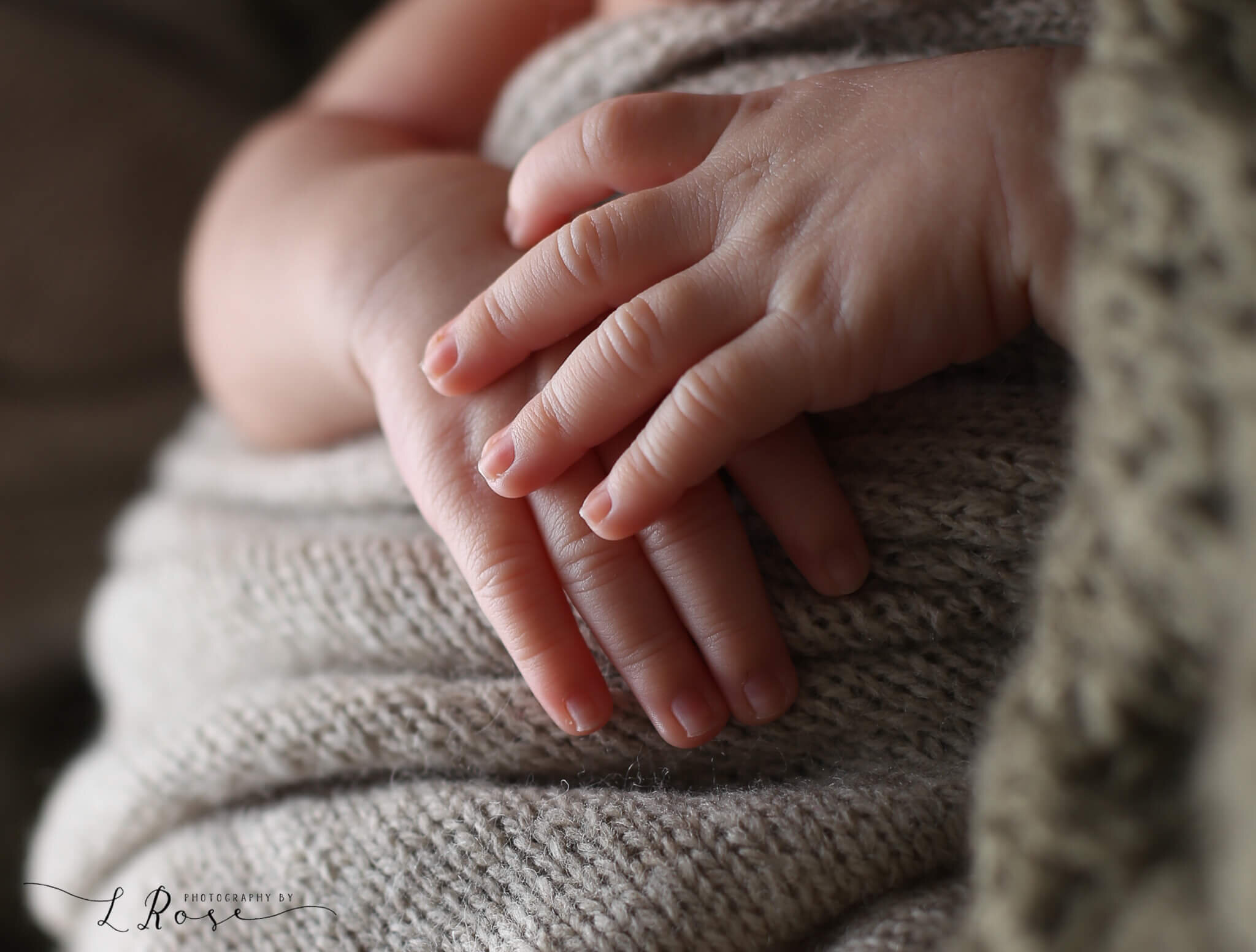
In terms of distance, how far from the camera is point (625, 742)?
52 cm

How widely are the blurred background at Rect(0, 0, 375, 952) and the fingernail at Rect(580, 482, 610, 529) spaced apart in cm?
85

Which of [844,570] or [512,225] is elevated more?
[512,225]

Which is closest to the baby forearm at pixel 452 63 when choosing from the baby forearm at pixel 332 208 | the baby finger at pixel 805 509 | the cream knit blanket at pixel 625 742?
the baby forearm at pixel 332 208

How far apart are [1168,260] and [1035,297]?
0.59 feet

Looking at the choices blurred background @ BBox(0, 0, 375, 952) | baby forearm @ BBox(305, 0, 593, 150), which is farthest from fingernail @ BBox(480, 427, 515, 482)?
blurred background @ BBox(0, 0, 375, 952)

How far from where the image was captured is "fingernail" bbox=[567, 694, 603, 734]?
0.49 metres

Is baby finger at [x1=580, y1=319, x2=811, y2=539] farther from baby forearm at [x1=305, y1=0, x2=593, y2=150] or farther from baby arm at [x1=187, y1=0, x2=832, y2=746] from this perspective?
baby forearm at [x1=305, y1=0, x2=593, y2=150]

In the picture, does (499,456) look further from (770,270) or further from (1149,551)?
(1149,551)

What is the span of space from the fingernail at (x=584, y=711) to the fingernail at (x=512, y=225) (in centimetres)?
28

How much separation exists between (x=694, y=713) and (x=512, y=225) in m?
0.31

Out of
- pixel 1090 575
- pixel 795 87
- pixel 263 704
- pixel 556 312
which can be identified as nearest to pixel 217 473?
pixel 263 704

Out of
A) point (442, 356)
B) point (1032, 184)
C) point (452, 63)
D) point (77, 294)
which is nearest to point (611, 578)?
point (442, 356)

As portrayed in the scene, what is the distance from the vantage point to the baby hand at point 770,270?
450mm

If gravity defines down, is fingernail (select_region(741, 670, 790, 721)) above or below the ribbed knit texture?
below
